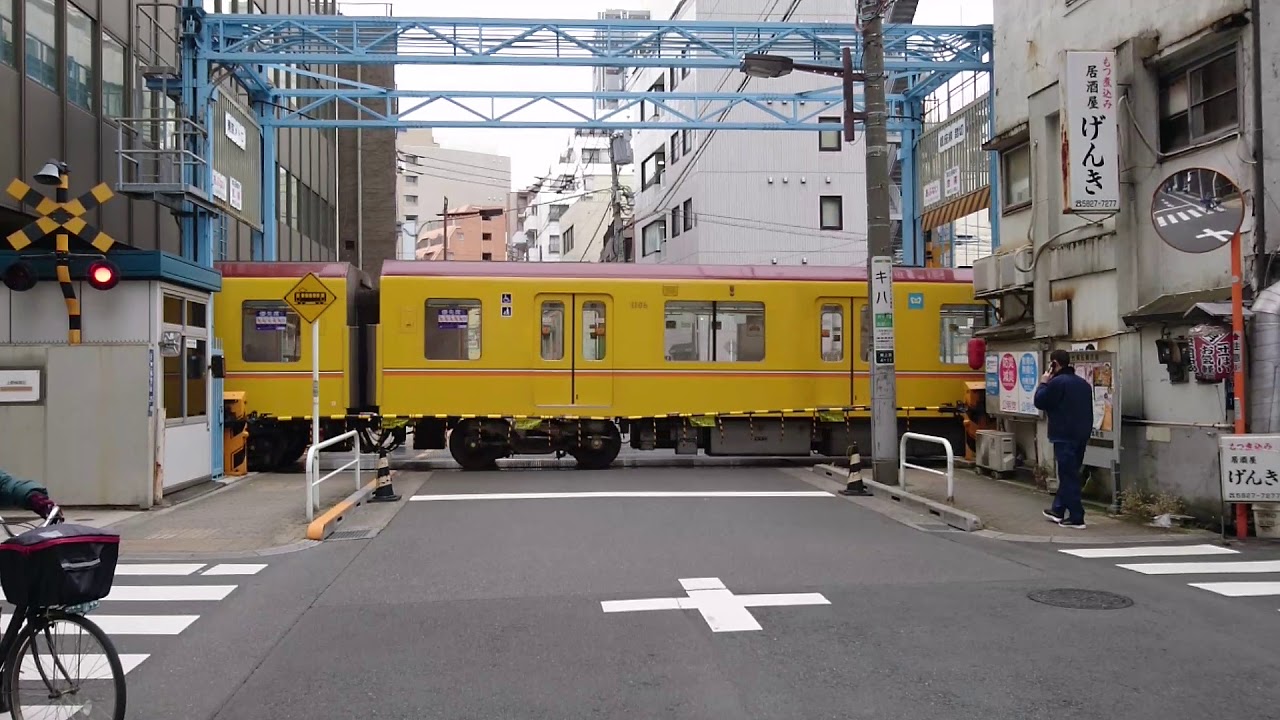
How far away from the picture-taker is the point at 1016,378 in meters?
14.0

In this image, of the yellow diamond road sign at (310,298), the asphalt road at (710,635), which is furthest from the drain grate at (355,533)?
the yellow diamond road sign at (310,298)

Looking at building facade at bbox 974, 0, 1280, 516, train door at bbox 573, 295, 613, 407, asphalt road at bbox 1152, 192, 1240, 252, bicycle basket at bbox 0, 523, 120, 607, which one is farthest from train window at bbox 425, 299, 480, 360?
bicycle basket at bbox 0, 523, 120, 607

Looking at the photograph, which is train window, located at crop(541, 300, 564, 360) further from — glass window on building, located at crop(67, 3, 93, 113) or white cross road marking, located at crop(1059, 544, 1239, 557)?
white cross road marking, located at crop(1059, 544, 1239, 557)

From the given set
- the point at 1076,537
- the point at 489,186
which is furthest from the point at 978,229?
the point at 489,186

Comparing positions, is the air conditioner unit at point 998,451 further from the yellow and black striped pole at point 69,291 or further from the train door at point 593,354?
the yellow and black striped pole at point 69,291

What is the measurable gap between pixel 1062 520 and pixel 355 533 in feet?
24.4

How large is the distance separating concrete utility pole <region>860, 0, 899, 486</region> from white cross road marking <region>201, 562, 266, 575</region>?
816 centimetres

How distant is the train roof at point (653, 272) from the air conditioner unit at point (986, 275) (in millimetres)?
2195

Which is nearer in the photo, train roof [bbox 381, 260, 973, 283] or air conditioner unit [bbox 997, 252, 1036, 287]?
air conditioner unit [bbox 997, 252, 1036, 287]

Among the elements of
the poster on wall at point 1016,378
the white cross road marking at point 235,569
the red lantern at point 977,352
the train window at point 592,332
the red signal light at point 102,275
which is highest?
the red signal light at point 102,275

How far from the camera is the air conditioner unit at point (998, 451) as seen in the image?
14.4 meters

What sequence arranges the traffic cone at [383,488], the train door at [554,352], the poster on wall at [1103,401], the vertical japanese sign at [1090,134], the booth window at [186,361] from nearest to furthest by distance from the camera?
the poster on wall at [1103,401], the vertical japanese sign at [1090,134], the traffic cone at [383,488], the booth window at [186,361], the train door at [554,352]

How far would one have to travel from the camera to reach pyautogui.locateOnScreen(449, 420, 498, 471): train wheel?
16.5 metres

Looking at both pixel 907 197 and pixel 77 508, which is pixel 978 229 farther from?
pixel 77 508
